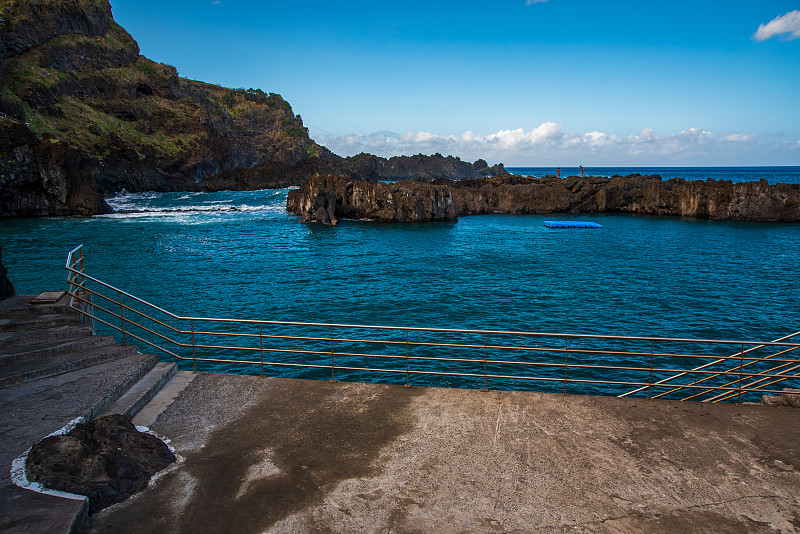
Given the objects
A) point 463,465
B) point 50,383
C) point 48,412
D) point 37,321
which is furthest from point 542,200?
point 48,412

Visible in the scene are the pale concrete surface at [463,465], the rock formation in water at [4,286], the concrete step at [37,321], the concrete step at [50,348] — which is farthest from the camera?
the rock formation in water at [4,286]

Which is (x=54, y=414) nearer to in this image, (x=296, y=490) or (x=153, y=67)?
(x=296, y=490)

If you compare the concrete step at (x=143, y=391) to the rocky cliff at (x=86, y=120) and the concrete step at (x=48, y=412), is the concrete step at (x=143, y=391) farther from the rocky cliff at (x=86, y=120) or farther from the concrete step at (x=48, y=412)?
the rocky cliff at (x=86, y=120)

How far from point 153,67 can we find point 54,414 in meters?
151

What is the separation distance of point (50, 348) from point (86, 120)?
107040 mm

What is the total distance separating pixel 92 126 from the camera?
93.7 metres

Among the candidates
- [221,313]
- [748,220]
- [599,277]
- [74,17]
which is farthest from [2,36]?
[748,220]

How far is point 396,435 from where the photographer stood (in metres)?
7.25

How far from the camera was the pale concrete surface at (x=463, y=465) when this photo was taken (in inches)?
214

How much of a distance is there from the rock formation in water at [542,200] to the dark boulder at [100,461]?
2237 inches

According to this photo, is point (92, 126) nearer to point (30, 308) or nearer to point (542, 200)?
point (542, 200)

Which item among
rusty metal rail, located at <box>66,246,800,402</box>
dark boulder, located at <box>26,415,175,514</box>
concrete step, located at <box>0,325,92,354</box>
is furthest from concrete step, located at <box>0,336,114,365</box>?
rusty metal rail, located at <box>66,246,800,402</box>

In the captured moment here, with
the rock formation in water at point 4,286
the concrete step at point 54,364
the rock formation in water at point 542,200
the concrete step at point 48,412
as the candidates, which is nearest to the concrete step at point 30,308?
the rock formation in water at point 4,286

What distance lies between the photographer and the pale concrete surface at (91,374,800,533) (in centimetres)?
543
